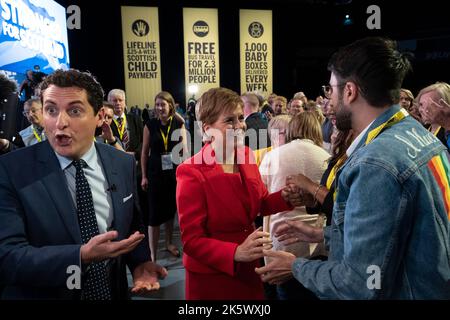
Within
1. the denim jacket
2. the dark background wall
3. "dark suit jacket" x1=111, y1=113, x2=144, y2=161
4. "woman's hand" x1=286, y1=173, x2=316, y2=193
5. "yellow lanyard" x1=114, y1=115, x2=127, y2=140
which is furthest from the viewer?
the dark background wall

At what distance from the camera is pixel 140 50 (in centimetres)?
1154

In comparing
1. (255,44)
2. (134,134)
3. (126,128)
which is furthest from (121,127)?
(255,44)

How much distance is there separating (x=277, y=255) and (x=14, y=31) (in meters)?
4.81

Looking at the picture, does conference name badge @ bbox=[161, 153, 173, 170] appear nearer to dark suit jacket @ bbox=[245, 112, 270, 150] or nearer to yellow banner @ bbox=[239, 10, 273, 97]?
dark suit jacket @ bbox=[245, 112, 270, 150]

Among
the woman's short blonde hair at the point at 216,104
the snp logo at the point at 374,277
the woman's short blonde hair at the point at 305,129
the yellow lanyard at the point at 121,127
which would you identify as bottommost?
the snp logo at the point at 374,277

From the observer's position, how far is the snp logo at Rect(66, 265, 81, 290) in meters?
1.16

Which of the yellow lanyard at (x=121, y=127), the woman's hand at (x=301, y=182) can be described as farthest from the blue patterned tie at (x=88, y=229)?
the yellow lanyard at (x=121, y=127)

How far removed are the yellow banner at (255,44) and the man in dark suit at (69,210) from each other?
11186 millimetres

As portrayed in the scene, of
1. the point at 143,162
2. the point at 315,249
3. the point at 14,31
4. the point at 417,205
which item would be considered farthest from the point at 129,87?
the point at 417,205

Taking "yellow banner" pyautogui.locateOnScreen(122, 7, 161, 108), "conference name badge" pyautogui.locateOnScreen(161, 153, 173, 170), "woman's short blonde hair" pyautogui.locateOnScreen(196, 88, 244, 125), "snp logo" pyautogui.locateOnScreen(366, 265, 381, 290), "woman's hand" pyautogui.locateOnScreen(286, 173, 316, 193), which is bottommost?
"conference name badge" pyautogui.locateOnScreen(161, 153, 173, 170)

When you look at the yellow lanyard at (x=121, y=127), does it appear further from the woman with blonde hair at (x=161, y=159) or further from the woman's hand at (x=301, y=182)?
the woman's hand at (x=301, y=182)

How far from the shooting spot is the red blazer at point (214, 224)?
1.60m

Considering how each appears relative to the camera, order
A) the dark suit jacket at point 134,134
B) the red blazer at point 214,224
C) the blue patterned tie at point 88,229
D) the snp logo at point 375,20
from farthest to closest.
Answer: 1. the dark suit jacket at point 134,134
2. the snp logo at point 375,20
3. the red blazer at point 214,224
4. the blue patterned tie at point 88,229

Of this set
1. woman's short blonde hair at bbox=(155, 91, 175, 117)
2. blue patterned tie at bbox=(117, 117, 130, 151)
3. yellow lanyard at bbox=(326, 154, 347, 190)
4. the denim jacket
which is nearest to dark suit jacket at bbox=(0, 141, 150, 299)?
the denim jacket
